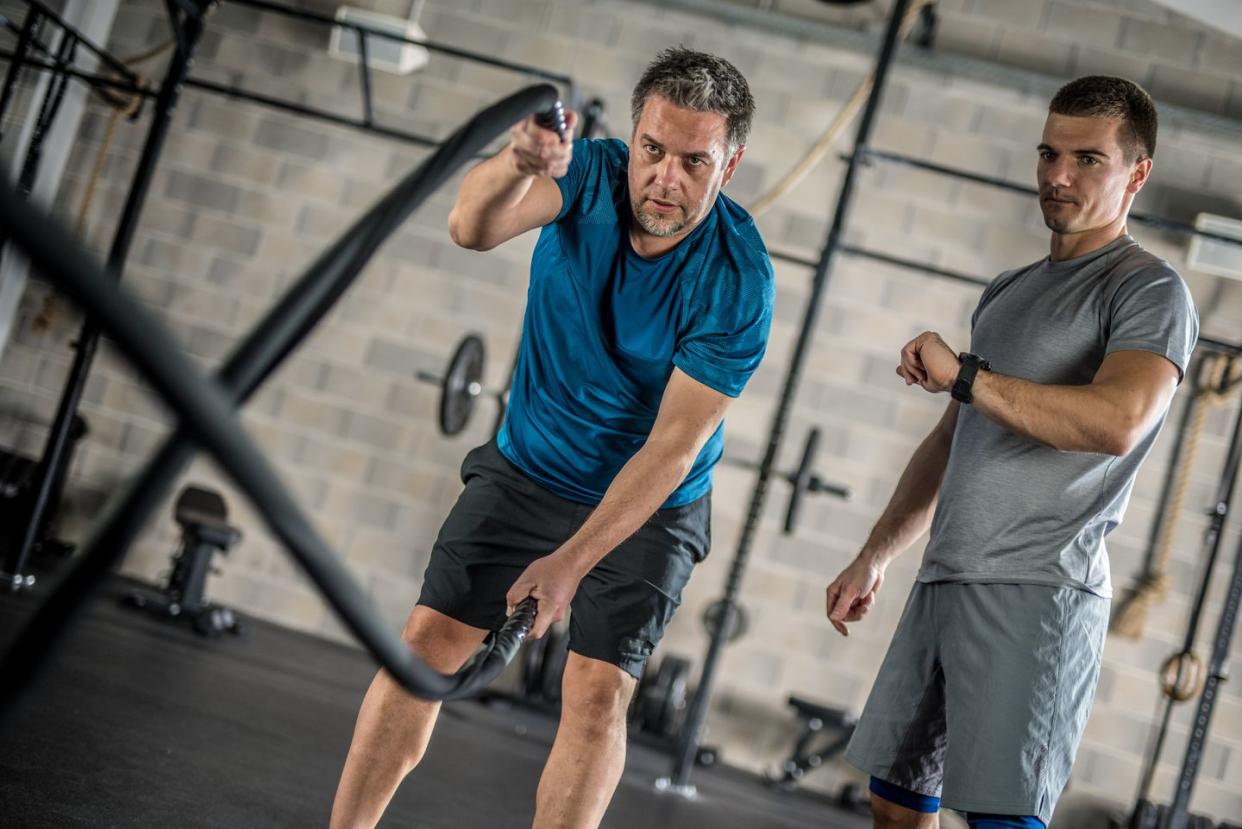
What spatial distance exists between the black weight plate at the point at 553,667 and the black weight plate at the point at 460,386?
1041mm

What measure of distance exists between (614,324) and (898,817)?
945mm

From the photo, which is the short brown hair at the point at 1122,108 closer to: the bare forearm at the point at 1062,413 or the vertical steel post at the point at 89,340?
the bare forearm at the point at 1062,413

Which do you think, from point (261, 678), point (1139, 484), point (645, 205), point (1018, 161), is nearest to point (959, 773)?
point (645, 205)

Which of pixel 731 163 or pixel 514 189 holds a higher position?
pixel 731 163

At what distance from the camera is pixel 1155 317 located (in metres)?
1.61

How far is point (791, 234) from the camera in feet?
17.6

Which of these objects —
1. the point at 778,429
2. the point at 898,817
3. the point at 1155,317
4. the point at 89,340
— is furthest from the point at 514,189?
the point at 89,340

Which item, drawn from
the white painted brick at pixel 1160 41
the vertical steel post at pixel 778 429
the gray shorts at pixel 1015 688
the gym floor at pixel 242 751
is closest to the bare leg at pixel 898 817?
the gray shorts at pixel 1015 688

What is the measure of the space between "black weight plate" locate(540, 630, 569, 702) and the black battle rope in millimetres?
3825

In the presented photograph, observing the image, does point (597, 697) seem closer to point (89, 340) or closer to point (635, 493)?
point (635, 493)

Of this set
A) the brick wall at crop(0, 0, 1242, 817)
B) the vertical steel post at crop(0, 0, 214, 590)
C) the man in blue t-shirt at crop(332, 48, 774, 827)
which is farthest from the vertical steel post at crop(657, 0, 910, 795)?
the vertical steel post at crop(0, 0, 214, 590)

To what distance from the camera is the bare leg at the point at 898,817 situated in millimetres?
1827

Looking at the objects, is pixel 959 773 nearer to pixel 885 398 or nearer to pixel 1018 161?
pixel 885 398

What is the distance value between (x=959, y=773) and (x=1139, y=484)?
12.8ft
